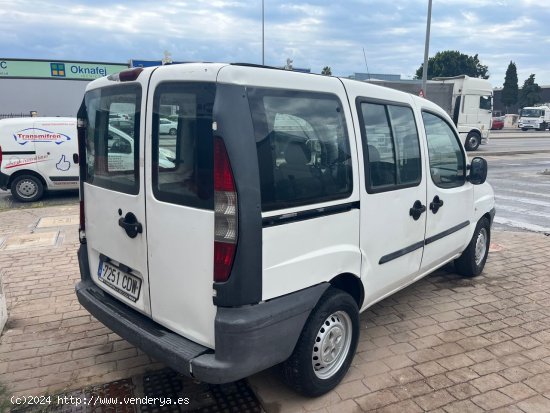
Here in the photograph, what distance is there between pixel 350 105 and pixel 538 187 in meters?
10.7

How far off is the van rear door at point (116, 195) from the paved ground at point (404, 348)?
2.39 ft

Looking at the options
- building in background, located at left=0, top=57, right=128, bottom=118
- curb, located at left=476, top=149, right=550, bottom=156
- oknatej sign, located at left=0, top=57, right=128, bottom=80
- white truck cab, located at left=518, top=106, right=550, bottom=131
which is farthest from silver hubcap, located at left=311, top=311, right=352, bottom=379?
white truck cab, located at left=518, top=106, right=550, bottom=131

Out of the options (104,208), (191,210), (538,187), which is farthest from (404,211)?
(538,187)

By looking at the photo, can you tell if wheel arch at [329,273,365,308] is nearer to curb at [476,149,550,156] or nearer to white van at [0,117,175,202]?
white van at [0,117,175,202]

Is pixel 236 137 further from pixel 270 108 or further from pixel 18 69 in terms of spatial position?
pixel 18 69

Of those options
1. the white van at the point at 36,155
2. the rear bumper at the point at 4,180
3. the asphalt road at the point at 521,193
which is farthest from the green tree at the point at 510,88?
the rear bumper at the point at 4,180

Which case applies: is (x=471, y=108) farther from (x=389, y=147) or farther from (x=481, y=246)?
(x=389, y=147)

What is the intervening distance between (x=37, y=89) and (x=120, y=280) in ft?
100.0

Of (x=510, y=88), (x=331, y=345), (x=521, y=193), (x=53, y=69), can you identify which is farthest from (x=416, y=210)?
(x=510, y=88)

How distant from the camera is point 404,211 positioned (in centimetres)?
355

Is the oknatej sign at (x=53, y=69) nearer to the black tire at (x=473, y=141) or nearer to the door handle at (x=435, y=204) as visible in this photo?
the black tire at (x=473, y=141)

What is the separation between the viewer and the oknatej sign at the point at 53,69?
29094 mm

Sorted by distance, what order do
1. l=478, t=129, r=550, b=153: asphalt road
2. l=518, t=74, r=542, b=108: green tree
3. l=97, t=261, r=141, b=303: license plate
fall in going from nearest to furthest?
l=97, t=261, r=141, b=303: license plate
l=478, t=129, r=550, b=153: asphalt road
l=518, t=74, r=542, b=108: green tree

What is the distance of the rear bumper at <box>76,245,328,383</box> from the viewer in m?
2.35
